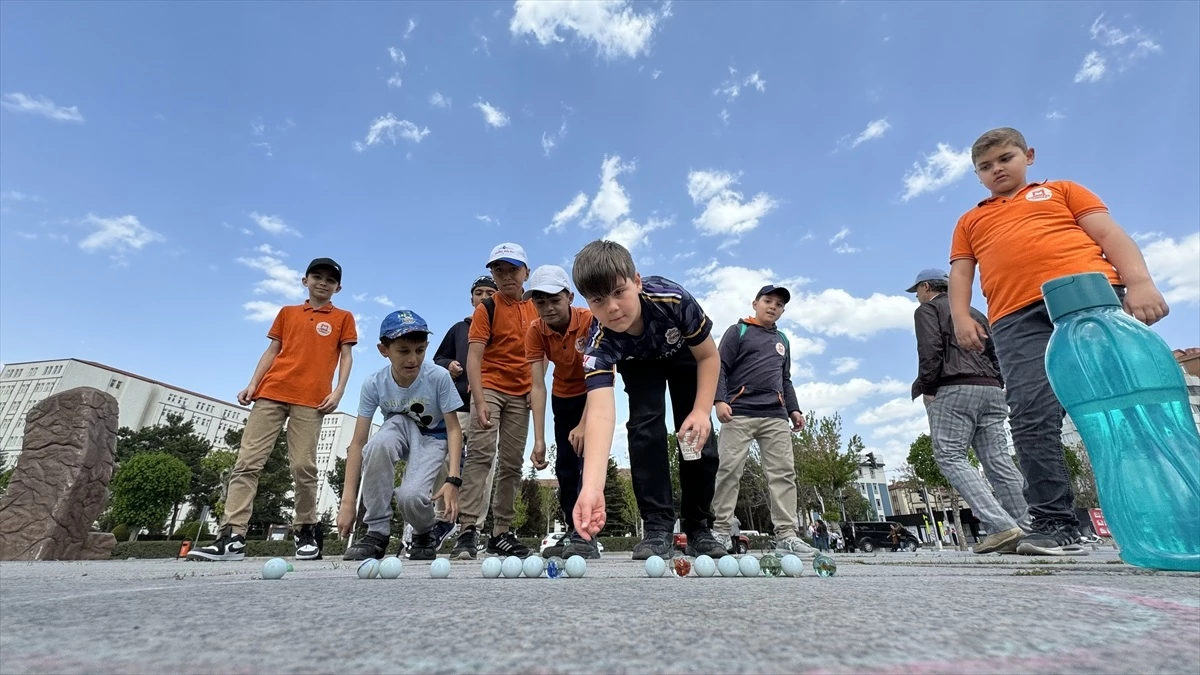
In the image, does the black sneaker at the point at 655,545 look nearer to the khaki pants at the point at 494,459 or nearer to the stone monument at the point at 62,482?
the khaki pants at the point at 494,459

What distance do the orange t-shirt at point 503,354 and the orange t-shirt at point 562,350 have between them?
0.55 m

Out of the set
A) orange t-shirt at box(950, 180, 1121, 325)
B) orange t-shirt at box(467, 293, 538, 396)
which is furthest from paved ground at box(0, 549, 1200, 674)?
A: orange t-shirt at box(467, 293, 538, 396)

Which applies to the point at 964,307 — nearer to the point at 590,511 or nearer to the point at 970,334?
the point at 970,334

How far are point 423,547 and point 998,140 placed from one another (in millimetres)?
4866

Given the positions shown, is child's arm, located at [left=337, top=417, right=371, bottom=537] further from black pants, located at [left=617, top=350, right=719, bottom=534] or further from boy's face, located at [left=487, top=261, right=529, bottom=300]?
black pants, located at [left=617, top=350, right=719, bottom=534]

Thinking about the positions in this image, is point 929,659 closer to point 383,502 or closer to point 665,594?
point 665,594

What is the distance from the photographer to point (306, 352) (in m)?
5.32

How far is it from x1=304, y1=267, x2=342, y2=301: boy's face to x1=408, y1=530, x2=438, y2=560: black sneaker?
2633 mm

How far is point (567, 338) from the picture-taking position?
4.55m

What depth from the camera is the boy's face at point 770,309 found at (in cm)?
545

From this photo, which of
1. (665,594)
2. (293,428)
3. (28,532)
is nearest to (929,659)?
(665,594)

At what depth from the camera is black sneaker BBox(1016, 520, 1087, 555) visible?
3125 millimetres

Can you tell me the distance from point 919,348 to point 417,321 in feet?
13.7

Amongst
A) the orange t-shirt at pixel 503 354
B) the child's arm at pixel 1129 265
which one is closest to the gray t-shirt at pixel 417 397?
the orange t-shirt at pixel 503 354
